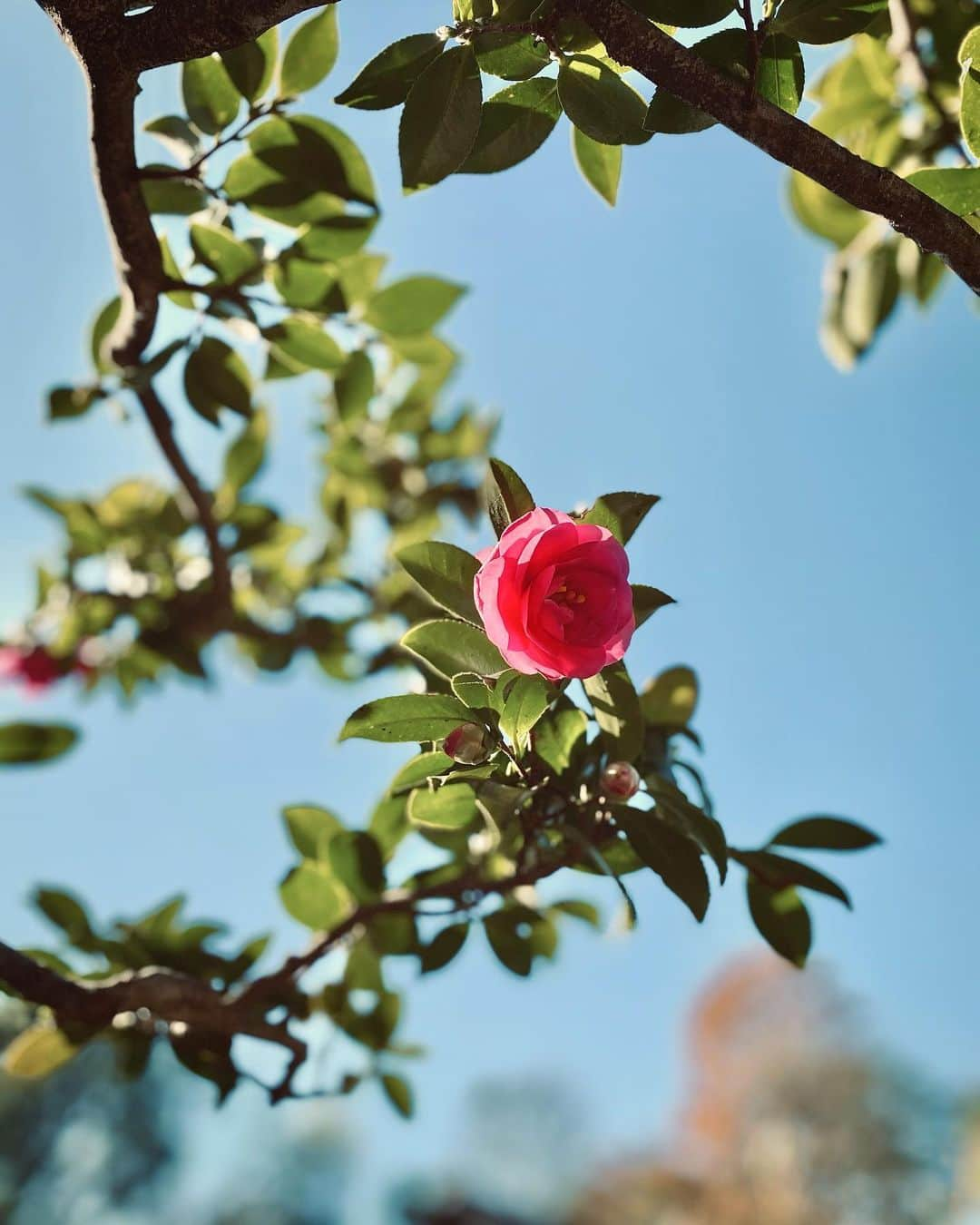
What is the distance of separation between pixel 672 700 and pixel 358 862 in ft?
1.19

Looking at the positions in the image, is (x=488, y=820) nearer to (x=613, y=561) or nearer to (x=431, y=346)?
(x=613, y=561)

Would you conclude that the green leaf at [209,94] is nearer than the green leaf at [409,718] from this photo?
No

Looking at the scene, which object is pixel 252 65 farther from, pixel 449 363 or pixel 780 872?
pixel 780 872

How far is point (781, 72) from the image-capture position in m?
0.70

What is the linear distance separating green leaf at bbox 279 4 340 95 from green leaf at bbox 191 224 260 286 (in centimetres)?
15

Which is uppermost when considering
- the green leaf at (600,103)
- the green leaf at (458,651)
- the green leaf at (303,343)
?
the green leaf at (600,103)

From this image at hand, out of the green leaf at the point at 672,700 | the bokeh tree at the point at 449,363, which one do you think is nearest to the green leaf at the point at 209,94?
the bokeh tree at the point at 449,363

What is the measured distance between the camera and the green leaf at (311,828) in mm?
1073

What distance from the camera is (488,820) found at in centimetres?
79

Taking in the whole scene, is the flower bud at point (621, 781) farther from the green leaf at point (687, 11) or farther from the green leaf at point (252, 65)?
the green leaf at point (252, 65)

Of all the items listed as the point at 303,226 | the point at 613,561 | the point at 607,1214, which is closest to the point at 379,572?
the point at 303,226

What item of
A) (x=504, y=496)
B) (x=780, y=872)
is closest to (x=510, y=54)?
(x=504, y=496)

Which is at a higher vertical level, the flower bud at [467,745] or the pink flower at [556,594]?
the pink flower at [556,594]

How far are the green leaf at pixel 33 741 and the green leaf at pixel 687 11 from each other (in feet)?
2.59
